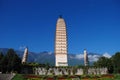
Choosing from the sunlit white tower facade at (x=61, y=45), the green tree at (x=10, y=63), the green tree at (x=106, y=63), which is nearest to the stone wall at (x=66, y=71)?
the green tree at (x=10, y=63)

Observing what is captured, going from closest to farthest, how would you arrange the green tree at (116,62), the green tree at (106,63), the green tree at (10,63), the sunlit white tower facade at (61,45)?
the green tree at (10,63) < the green tree at (116,62) < the green tree at (106,63) < the sunlit white tower facade at (61,45)

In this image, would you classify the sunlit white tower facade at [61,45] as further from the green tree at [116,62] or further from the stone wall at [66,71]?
the stone wall at [66,71]

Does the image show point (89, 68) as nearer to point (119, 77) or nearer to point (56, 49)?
point (119, 77)

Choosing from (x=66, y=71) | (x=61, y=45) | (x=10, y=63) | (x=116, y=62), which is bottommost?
(x=66, y=71)

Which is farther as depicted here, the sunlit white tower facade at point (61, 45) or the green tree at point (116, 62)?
the sunlit white tower facade at point (61, 45)

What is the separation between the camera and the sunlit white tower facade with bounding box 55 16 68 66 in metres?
83.9

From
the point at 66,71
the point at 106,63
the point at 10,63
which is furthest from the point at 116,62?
the point at 10,63

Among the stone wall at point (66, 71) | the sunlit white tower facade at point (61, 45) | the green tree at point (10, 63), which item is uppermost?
the sunlit white tower facade at point (61, 45)

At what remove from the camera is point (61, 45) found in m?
85.1

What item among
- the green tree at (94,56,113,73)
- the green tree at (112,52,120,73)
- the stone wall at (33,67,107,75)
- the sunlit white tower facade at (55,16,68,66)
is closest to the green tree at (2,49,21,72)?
the stone wall at (33,67,107,75)

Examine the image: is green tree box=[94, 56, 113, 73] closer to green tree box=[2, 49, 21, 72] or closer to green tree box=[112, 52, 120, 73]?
green tree box=[112, 52, 120, 73]

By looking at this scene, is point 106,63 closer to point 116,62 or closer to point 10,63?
point 116,62

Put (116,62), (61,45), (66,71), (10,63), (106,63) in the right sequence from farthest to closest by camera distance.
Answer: (61,45) < (106,63) < (116,62) < (66,71) < (10,63)

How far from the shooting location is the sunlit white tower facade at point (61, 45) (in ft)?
275
